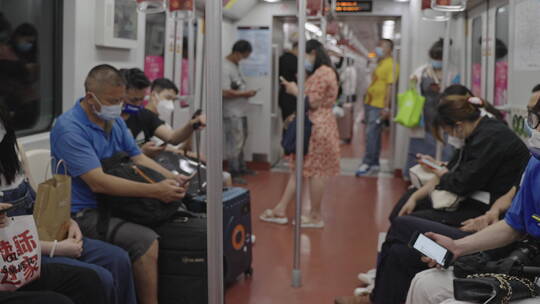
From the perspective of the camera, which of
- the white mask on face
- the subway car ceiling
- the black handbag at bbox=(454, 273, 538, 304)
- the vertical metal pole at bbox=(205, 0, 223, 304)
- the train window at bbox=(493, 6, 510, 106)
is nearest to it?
the vertical metal pole at bbox=(205, 0, 223, 304)

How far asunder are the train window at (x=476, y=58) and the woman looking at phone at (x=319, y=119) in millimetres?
1940

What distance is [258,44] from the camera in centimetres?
853

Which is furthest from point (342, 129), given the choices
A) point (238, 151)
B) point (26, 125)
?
point (26, 125)

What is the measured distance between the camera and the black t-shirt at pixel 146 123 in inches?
181

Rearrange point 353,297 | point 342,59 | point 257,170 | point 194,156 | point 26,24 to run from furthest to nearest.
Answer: point 342,59, point 257,170, point 194,156, point 26,24, point 353,297

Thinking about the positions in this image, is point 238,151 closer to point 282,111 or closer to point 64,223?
Answer: point 282,111

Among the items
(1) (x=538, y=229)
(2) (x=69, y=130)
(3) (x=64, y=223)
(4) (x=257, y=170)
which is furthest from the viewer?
(4) (x=257, y=170)

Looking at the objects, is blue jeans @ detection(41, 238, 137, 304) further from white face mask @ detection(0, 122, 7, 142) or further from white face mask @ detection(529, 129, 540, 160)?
white face mask @ detection(529, 129, 540, 160)

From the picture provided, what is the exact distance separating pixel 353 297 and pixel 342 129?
958 cm

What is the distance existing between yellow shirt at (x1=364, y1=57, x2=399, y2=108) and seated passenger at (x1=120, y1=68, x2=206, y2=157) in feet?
14.8

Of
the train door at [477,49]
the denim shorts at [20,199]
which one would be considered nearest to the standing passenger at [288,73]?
the train door at [477,49]

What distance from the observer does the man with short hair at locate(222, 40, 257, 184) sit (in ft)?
25.8

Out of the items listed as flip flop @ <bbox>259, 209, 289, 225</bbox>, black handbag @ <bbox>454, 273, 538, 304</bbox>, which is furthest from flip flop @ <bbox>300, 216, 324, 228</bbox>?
black handbag @ <bbox>454, 273, 538, 304</bbox>

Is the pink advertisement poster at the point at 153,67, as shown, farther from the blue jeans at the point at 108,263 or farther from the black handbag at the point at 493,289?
the black handbag at the point at 493,289
